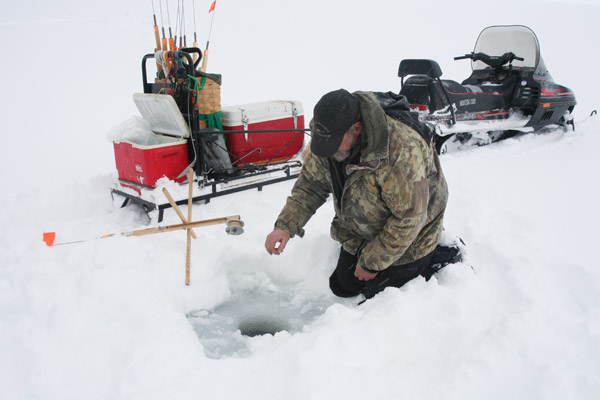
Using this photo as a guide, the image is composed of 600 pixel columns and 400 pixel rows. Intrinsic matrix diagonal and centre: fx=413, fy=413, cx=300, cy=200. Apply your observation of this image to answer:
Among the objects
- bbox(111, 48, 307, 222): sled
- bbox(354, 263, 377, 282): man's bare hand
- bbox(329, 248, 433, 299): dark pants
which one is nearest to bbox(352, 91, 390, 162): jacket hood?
bbox(354, 263, 377, 282): man's bare hand

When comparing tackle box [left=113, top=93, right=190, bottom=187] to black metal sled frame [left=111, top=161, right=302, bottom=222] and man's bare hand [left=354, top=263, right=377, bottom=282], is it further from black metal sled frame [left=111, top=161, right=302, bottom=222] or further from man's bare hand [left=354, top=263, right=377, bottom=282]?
man's bare hand [left=354, top=263, right=377, bottom=282]

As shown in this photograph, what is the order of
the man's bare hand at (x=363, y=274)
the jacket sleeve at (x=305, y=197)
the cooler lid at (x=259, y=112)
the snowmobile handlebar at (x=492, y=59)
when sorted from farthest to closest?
the snowmobile handlebar at (x=492, y=59)
the cooler lid at (x=259, y=112)
the jacket sleeve at (x=305, y=197)
the man's bare hand at (x=363, y=274)

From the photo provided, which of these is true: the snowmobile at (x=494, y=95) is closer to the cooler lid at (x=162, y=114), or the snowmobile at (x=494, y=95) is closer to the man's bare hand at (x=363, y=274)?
the cooler lid at (x=162, y=114)

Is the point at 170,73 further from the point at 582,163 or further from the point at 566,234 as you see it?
the point at 582,163

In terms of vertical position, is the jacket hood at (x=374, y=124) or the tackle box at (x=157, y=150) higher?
the jacket hood at (x=374, y=124)

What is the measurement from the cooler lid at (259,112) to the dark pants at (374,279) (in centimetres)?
215

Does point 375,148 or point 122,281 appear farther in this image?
point 122,281

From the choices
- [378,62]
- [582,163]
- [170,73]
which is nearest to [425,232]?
[170,73]

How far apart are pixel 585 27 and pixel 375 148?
27.9 m

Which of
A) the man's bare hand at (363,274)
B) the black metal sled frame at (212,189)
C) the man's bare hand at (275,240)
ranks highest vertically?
the man's bare hand at (275,240)

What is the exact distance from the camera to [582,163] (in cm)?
525

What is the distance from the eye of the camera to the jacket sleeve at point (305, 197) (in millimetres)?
2375

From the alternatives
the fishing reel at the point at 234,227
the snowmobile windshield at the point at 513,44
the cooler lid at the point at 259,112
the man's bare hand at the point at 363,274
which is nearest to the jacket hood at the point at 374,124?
the man's bare hand at the point at 363,274

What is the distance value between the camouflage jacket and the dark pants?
0.05 metres
